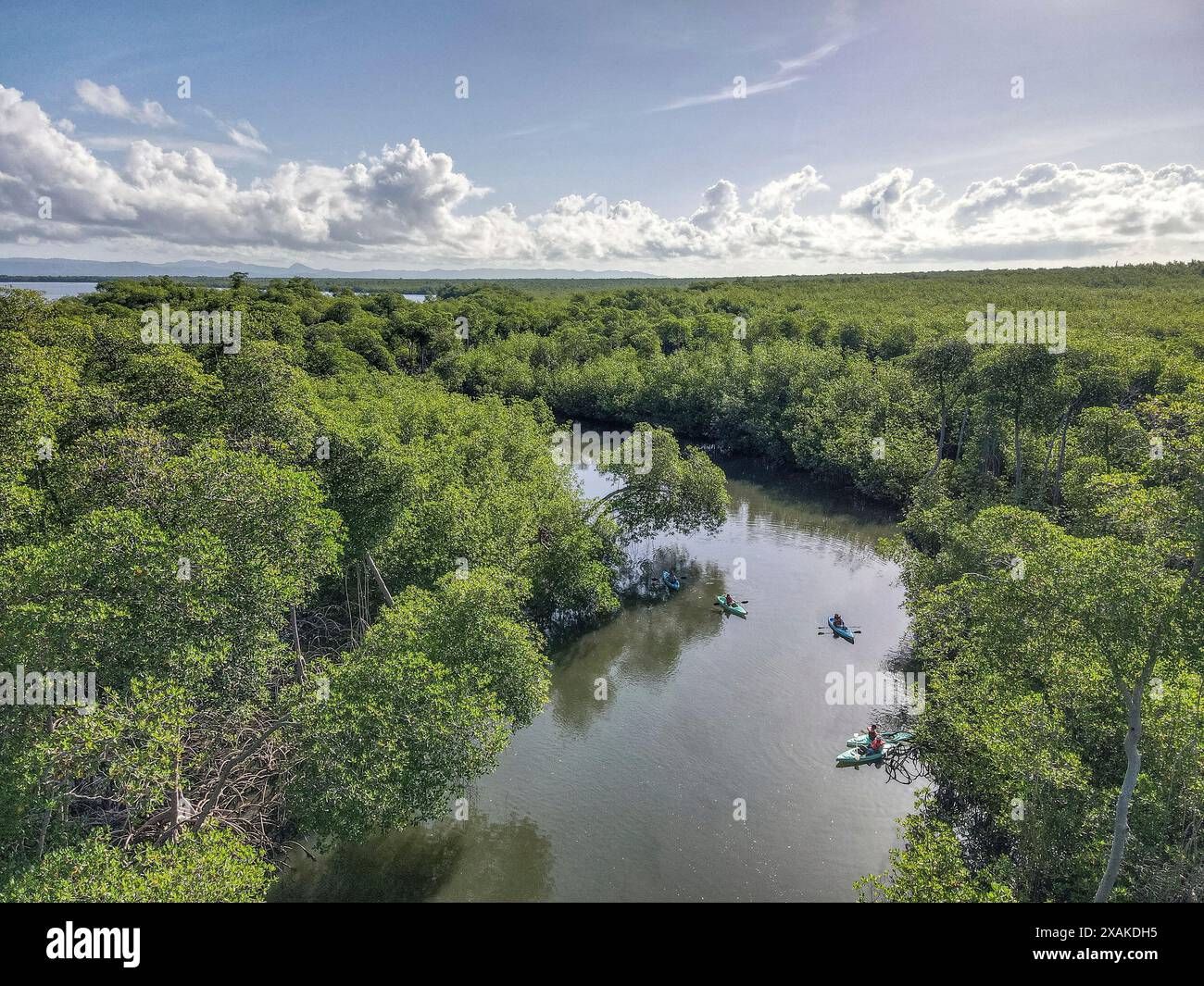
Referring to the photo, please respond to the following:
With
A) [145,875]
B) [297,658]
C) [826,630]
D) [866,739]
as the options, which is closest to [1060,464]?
[826,630]

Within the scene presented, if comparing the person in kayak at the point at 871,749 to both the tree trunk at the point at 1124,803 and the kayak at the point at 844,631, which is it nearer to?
the kayak at the point at 844,631

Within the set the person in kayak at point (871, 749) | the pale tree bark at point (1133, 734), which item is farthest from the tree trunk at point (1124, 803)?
the person in kayak at point (871, 749)

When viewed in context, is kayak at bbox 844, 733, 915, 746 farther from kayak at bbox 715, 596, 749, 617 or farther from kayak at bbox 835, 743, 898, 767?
kayak at bbox 715, 596, 749, 617

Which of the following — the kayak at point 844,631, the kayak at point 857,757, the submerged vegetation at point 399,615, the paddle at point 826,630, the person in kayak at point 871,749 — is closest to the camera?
the submerged vegetation at point 399,615

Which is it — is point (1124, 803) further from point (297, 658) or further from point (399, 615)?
point (297, 658)

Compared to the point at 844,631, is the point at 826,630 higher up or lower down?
lower down

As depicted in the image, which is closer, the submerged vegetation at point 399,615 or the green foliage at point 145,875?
the green foliage at point 145,875
